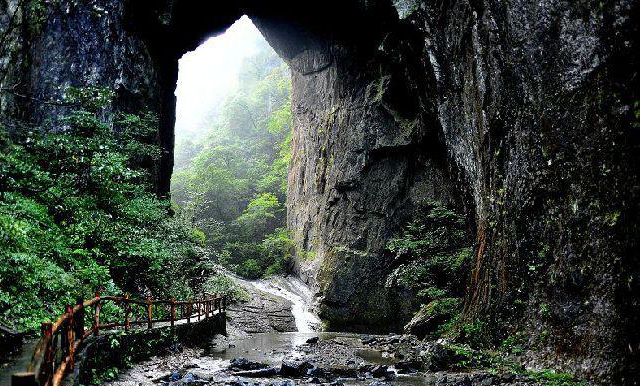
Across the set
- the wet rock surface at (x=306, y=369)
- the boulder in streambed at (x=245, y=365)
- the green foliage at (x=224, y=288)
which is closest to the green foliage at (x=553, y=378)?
the wet rock surface at (x=306, y=369)

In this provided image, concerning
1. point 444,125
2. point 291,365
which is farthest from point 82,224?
point 444,125

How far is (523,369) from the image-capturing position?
704 cm

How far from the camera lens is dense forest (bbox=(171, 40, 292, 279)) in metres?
26.4

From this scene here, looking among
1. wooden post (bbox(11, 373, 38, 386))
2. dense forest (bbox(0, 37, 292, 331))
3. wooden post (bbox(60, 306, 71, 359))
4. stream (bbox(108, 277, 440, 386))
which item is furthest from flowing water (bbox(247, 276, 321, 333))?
wooden post (bbox(11, 373, 38, 386))

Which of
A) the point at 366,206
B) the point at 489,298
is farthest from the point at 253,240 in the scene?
the point at 489,298

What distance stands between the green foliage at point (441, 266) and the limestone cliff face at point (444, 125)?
1.09m

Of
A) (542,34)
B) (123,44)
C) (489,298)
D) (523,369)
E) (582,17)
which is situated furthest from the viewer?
(123,44)

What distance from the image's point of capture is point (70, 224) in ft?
31.3

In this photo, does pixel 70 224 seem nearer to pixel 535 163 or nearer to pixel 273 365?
pixel 273 365

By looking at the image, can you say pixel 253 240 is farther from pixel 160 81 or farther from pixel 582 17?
pixel 582 17

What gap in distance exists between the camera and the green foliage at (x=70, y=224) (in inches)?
269

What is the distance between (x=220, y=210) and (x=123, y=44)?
18285mm

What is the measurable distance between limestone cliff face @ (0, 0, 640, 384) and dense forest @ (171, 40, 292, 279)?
145 inches

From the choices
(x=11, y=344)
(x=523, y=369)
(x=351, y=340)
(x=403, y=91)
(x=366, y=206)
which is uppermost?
(x=403, y=91)
